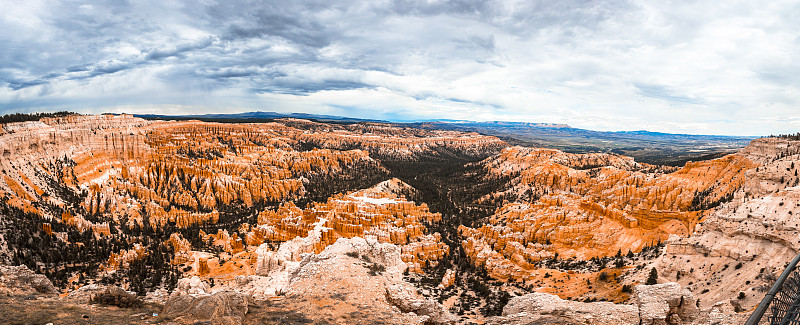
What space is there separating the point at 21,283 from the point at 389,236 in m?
36.1

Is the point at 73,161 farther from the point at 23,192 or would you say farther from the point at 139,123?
the point at 139,123

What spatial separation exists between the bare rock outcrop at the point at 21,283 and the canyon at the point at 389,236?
1.69 ft

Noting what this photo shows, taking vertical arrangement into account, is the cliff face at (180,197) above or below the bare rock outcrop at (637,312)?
below

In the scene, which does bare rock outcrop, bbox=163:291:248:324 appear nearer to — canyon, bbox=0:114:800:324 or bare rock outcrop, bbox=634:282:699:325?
canyon, bbox=0:114:800:324

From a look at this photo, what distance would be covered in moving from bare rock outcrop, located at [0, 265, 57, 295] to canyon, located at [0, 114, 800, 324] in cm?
52

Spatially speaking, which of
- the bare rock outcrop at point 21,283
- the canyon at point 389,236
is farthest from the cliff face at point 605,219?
the bare rock outcrop at point 21,283

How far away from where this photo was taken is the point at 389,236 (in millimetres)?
47906

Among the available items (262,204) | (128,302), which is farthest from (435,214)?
(128,302)

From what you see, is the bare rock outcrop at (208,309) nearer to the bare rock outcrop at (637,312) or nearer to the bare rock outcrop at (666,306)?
the bare rock outcrop at (637,312)

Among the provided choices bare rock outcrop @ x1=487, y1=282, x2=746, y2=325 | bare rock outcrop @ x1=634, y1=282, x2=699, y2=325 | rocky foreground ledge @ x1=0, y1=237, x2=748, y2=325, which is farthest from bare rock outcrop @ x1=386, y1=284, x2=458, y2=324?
bare rock outcrop @ x1=634, y1=282, x2=699, y2=325

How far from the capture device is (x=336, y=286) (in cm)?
1864

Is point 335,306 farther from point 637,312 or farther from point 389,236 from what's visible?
point 389,236

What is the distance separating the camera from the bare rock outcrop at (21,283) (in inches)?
601

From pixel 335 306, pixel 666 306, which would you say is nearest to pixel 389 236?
pixel 335 306
